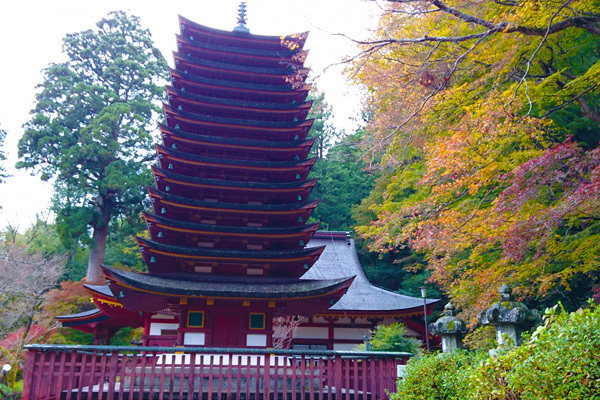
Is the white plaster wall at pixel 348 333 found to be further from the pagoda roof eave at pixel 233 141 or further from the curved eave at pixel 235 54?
the curved eave at pixel 235 54

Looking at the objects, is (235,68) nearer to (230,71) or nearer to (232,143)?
(230,71)

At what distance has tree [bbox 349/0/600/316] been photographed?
24.5 ft

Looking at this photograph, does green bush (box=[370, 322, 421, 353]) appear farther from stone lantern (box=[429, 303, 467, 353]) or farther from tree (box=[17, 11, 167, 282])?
tree (box=[17, 11, 167, 282])

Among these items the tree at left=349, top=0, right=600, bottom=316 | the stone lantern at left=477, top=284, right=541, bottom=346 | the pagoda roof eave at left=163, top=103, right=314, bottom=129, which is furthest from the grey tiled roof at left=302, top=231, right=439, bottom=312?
the stone lantern at left=477, top=284, right=541, bottom=346

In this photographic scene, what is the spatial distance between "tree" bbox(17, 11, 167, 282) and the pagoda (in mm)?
12230

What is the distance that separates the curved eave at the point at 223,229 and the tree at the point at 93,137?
16115mm

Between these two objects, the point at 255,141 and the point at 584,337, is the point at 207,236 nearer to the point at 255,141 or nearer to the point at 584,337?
the point at 255,141

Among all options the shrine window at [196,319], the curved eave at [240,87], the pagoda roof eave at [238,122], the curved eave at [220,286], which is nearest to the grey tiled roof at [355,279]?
the curved eave at [220,286]

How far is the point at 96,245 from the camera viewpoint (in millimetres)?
27062

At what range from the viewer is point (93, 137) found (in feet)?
87.9

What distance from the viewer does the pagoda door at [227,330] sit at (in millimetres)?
11273

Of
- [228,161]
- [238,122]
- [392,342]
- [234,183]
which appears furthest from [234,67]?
[392,342]

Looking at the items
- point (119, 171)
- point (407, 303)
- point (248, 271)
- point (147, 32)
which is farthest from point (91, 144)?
point (407, 303)

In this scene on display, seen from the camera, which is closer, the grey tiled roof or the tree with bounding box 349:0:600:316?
the tree with bounding box 349:0:600:316
